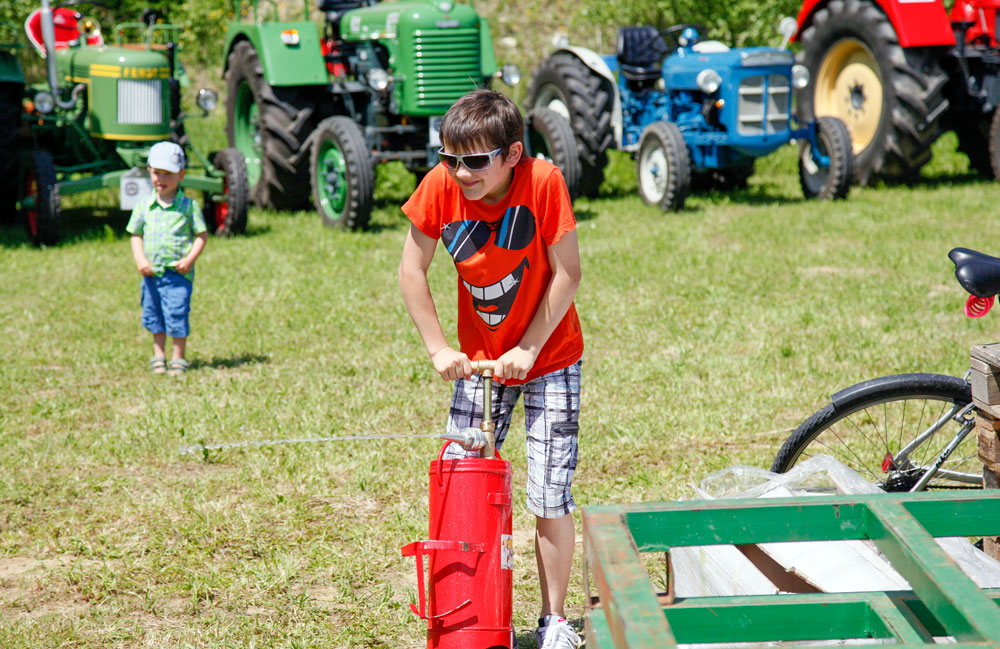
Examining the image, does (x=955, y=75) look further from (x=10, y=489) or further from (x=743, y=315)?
(x=10, y=489)

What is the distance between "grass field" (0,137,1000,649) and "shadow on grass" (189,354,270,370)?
2 cm

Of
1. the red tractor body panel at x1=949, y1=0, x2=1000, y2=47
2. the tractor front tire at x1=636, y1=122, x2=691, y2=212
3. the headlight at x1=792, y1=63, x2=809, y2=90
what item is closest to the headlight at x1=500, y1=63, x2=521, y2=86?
the tractor front tire at x1=636, y1=122, x2=691, y2=212

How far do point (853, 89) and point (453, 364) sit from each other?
10381mm

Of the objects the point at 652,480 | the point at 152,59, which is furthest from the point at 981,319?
the point at 152,59

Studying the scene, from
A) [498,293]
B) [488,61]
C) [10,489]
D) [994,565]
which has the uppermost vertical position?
[488,61]

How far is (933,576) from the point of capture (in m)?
1.72

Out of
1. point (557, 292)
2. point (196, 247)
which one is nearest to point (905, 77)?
point (196, 247)

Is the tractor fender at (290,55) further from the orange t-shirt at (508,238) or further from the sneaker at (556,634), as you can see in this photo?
the sneaker at (556,634)

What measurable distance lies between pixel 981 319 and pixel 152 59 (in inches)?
302

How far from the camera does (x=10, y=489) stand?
434cm

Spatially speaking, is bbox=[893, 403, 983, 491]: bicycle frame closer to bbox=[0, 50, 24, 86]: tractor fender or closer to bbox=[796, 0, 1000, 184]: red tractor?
bbox=[796, 0, 1000, 184]: red tractor

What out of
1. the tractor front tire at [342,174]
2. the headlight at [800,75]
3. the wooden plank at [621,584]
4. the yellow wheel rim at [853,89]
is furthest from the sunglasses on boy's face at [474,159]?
the yellow wheel rim at [853,89]

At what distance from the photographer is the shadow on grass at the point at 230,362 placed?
239 inches

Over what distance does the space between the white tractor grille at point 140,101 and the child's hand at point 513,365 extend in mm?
8327
